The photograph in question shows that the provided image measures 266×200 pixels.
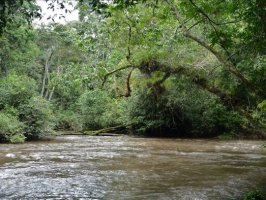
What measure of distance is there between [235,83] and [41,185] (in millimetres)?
6470

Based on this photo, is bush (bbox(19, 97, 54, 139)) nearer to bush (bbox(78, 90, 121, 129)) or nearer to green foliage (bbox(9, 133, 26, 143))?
green foliage (bbox(9, 133, 26, 143))

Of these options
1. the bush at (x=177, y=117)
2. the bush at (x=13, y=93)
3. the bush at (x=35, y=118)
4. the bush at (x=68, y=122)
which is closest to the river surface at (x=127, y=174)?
the bush at (x=35, y=118)

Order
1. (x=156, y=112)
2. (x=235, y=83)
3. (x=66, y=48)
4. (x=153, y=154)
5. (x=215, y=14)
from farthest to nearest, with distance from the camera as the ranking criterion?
(x=66, y=48), (x=156, y=112), (x=153, y=154), (x=235, y=83), (x=215, y=14)

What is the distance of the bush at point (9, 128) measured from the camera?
20594 millimetres

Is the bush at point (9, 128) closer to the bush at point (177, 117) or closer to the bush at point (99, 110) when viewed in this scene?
the bush at point (177, 117)

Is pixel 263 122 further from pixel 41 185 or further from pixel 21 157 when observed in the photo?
pixel 21 157

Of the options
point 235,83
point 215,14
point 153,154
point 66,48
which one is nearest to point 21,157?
point 153,154

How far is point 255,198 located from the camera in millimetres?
7469

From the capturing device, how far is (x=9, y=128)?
2066cm


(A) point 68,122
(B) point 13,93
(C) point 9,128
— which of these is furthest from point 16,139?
(A) point 68,122

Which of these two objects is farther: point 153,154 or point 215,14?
point 153,154

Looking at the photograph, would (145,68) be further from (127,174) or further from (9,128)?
(9,128)

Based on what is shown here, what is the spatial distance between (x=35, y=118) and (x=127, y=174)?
12851 millimetres

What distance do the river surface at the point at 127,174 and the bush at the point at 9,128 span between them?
12.3ft
